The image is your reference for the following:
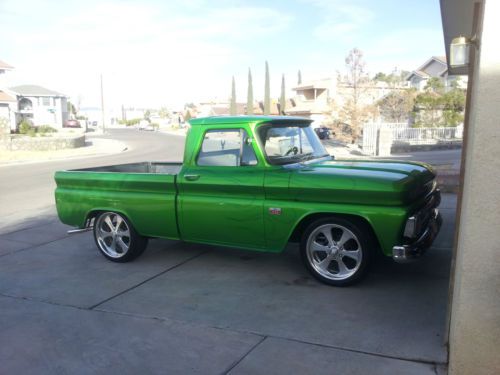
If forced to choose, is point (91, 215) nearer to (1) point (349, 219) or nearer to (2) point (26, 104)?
(1) point (349, 219)

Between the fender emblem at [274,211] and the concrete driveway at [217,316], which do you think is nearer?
the concrete driveway at [217,316]

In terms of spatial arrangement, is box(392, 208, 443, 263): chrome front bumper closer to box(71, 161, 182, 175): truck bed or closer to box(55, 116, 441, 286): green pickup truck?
box(55, 116, 441, 286): green pickup truck

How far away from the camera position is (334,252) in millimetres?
4855

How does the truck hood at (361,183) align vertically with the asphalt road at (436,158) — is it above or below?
above

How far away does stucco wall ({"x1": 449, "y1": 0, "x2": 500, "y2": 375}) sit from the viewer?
2.75 m

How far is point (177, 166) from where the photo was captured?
7.77m

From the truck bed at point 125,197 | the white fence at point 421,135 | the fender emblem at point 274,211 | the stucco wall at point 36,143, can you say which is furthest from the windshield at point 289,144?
the stucco wall at point 36,143

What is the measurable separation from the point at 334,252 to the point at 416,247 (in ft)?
2.61

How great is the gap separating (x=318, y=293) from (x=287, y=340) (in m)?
1.04

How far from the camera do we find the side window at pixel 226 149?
526cm

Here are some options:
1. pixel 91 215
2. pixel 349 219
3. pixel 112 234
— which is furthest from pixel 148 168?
pixel 349 219

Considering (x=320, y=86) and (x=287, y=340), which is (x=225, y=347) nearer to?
(x=287, y=340)

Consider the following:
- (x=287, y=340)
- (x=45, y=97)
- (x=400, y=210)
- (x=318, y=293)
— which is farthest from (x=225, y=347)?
(x=45, y=97)

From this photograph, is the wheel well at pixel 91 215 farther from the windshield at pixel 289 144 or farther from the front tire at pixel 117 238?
the windshield at pixel 289 144
